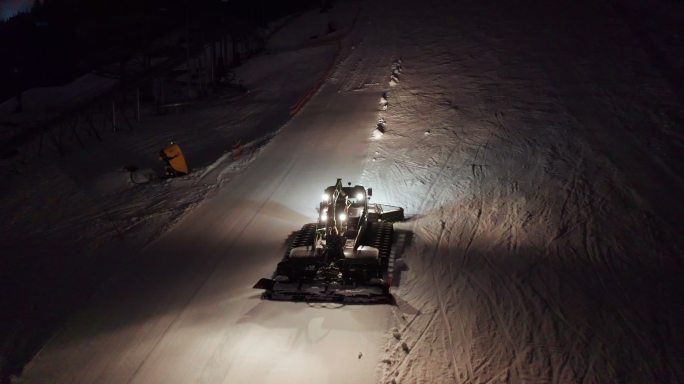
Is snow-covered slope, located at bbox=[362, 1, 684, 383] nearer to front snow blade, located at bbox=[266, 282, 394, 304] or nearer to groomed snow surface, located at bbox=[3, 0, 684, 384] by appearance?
groomed snow surface, located at bbox=[3, 0, 684, 384]

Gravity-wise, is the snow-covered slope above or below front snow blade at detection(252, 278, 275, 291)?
above

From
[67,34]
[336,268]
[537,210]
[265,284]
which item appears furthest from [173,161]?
[67,34]

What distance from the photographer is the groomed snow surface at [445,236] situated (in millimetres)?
9984

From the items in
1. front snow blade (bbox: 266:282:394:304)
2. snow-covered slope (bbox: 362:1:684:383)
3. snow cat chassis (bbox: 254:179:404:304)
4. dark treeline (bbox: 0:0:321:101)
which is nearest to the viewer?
snow-covered slope (bbox: 362:1:684:383)

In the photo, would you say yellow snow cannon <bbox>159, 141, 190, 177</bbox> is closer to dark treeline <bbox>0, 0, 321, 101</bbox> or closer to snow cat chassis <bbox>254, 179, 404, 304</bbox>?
snow cat chassis <bbox>254, 179, 404, 304</bbox>

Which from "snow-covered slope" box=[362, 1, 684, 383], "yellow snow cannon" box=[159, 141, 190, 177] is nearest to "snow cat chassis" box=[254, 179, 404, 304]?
"snow-covered slope" box=[362, 1, 684, 383]

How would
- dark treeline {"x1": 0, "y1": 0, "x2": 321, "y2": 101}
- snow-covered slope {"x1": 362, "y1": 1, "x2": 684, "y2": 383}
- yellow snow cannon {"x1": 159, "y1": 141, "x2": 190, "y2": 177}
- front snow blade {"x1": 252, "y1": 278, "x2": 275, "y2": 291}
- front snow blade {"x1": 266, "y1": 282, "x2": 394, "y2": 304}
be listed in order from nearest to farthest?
1. snow-covered slope {"x1": 362, "y1": 1, "x2": 684, "y2": 383}
2. front snow blade {"x1": 266, "y1": 282, "x2": 394, "y2": 304}
3. front snow blade {"x1": 252, "y1": 278, "x2": 275, "y2": 291}
4. yellow snow cannon {"x1": 159, "y1": 141, "x2": 190, "y2": 177}
5. dark treeline {"x1": 0, "y1": 0, "x2": 321, "y2": 101}

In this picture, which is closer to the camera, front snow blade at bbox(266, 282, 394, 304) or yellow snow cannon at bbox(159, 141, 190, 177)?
front snow blade at bbox(266, 282, 394, 304)

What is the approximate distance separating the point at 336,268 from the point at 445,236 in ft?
12.0

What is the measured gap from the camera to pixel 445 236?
13953mm

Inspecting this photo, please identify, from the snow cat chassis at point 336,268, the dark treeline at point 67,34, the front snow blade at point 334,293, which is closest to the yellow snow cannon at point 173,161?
the snow cat chassis at point 336,268

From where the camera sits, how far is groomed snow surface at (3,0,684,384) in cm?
998

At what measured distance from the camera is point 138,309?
12.0 meters

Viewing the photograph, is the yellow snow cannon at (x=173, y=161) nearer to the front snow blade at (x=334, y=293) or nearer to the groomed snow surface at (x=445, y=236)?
the groomed snow surface at (x=445, y=236)
